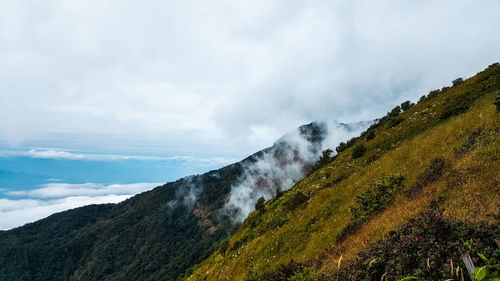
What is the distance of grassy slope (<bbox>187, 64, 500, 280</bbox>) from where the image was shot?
9.12 meters

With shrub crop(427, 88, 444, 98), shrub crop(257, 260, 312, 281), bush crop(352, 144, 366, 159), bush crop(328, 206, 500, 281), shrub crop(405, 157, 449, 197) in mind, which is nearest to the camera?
bush crop(328, 206, 500, 281)

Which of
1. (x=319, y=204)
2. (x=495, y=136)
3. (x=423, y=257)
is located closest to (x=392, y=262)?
(x=423, y=257)

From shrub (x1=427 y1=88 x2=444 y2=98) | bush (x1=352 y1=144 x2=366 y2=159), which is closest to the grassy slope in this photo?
bush (x1=352 y1=144 x2=366 y2=159)

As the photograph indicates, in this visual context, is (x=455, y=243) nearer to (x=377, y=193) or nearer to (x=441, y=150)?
Answer: (x=377, y=193)

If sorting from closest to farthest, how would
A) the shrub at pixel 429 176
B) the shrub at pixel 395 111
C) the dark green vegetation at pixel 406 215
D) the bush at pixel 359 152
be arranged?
the dark green vegetation at pixel 406 215 → the shrub at pixel 429 176 → the bush at pixel 359 152 → the shrub at pixel 395 111

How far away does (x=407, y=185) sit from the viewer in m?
13.5

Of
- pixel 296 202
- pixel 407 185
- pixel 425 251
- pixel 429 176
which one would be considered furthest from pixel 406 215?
pixel 296 202

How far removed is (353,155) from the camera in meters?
29.6

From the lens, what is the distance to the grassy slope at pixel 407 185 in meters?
9.12

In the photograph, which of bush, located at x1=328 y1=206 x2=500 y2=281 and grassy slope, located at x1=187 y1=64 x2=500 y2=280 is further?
grassy slope, located at x1=187 y1=64 x2=500 y2=280

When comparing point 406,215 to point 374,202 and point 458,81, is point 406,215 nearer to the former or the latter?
point 374,202

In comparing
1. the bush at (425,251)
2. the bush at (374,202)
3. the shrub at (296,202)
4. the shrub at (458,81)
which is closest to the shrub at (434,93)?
the shrub at (458,81)

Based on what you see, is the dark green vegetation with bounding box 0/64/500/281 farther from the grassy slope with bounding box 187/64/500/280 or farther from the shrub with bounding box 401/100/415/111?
the shrub with bounding box 401/100/415/111

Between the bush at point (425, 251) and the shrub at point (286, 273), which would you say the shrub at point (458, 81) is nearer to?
the bush at point (425, 251)
